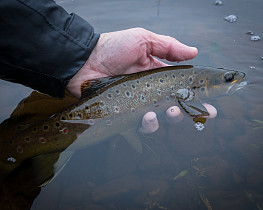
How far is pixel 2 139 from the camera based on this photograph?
2.57 meters

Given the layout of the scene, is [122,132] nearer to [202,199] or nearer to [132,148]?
[132,148]

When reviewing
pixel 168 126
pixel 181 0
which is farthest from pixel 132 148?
pixel 181 0

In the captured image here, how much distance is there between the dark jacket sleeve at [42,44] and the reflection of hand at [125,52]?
8.1 inches

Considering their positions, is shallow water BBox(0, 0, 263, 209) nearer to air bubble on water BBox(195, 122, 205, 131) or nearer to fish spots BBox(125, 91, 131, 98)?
air bubble on water BBox(195, 122, 205, 131)

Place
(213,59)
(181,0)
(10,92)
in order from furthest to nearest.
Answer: (181,0)
(213,59)
(10,92)

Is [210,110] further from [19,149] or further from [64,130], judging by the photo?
[19,149]

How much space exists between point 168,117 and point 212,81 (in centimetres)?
74

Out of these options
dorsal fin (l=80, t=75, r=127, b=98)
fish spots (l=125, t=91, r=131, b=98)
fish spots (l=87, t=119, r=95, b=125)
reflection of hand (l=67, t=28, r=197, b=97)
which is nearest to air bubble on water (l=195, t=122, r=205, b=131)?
reflection of hand (l=67, t=28, r=197, b=97)

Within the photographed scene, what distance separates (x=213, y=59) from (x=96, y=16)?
308 centimetres

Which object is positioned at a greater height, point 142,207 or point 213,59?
point 213,59

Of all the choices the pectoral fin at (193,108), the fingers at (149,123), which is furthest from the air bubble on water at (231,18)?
the fingers at (149,123)

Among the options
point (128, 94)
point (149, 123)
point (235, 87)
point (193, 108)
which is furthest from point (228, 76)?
point (128, 94)

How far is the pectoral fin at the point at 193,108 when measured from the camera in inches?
109

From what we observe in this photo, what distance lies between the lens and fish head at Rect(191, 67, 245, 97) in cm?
278
